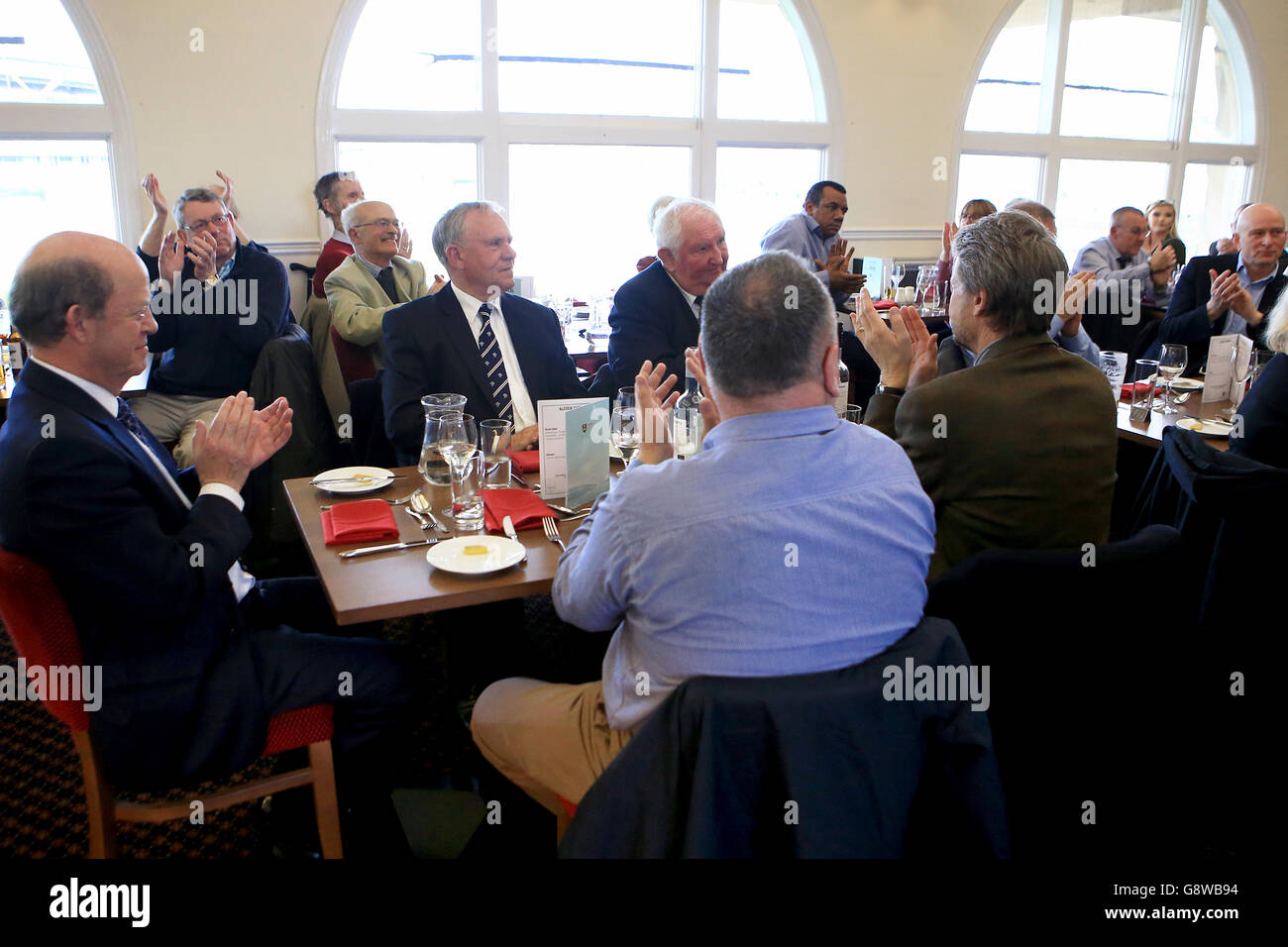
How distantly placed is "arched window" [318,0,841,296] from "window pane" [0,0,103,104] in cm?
128

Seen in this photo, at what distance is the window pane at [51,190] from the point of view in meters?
5.17

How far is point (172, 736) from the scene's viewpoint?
1692mm

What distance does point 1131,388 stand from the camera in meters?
3.49

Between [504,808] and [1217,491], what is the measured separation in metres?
1.77

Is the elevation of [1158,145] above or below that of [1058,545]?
above

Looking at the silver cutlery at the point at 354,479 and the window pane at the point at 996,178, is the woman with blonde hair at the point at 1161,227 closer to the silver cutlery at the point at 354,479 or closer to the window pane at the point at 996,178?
the window pane at the point at 996,178

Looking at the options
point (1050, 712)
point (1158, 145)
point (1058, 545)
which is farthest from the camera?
point (1158, 145)

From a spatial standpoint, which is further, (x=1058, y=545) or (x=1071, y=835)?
(x=1071, y=835)

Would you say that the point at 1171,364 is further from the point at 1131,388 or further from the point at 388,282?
the point at 388,282

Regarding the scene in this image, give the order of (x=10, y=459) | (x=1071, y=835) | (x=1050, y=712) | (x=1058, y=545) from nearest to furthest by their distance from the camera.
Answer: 1. (x=10, y=459)
2. (x=1050, y=712)
3. (x=1058, y=545)
4. (x=1071, y=835)

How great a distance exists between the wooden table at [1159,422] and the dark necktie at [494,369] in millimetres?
1986
